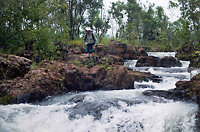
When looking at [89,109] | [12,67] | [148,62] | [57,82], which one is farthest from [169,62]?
[12,67]

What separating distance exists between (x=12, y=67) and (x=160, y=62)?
10.5 m

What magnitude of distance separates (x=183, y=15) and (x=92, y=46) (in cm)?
404

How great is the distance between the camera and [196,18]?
770 cm

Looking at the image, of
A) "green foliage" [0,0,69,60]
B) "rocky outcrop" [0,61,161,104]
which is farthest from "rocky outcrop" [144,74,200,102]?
"green foliage" [0,0,69,60]

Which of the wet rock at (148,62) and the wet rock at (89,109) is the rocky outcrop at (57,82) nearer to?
the wet rock at (89,109)

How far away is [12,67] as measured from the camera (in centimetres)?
595

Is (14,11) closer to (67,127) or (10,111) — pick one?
(10,111)

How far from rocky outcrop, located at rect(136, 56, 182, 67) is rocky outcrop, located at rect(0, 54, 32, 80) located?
945 centimetres

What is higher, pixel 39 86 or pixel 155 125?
pixel 39 86

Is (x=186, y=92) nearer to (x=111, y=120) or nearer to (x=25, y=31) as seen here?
(x=111, y=120)

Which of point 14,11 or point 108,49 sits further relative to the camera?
point 108,49

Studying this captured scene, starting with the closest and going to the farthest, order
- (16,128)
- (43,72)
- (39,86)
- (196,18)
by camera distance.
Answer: (16,128), (39,86), (43,72), (196,18)

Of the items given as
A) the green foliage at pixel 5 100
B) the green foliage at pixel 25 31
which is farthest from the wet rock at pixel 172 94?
the green foliage at pixel 25 31

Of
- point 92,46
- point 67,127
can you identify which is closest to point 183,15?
point 92,46
